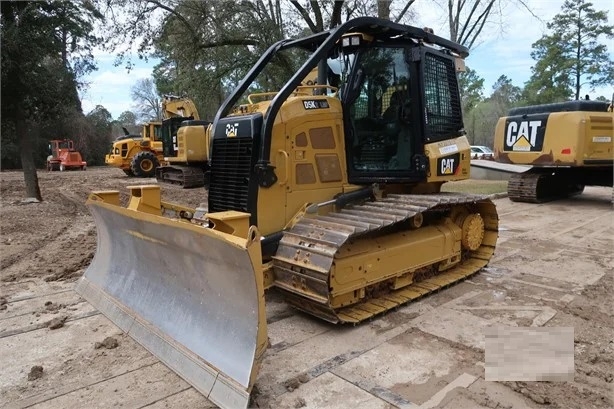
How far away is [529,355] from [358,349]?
1135 millimetres

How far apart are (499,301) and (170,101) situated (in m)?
16.5

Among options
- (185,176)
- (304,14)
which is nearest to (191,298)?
(185,176)

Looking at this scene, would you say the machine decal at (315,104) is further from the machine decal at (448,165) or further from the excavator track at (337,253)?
the machine decal at (448,165)

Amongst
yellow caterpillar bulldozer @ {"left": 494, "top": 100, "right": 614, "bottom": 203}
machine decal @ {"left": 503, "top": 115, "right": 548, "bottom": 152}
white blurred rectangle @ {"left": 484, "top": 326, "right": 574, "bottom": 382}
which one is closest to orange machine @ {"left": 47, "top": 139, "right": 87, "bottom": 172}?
yellow caterpillar bulldozer @ {"left": 494, "top": 100, "right": 614, "bottom": 203}

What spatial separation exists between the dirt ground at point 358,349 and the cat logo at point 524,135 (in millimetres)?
5048

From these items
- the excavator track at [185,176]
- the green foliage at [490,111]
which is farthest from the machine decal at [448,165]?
the green foliage at [490,111]

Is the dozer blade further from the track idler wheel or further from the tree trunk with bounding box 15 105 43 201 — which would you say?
Result: the tree trunk with bounding box 15 105 43 201

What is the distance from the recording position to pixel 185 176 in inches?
571

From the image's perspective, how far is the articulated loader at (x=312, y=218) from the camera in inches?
117

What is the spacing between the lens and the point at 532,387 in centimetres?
282

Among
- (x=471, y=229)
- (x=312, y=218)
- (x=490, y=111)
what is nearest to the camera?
(x=312, y=218)

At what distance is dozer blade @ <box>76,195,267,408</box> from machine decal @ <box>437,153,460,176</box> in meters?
2.71

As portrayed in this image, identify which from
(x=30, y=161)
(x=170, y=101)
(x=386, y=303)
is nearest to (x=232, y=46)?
(x=170, y=101)

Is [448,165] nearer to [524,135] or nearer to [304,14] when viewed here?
[524,135]
